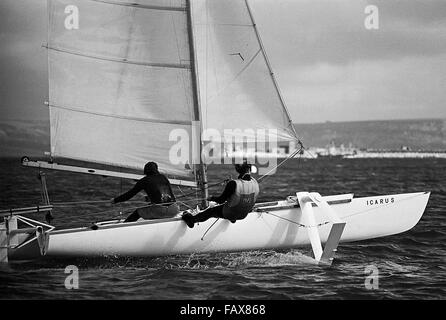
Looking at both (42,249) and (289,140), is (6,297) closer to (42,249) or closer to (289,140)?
(42,249)

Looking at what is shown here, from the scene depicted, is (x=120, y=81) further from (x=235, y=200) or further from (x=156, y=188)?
(x=235, y=200)

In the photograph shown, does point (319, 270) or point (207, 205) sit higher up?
point (207, 205)

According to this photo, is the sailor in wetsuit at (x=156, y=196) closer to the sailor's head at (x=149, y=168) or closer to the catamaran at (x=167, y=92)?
the sailor's head at (x=149, y=168)

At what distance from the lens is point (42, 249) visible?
11.5m

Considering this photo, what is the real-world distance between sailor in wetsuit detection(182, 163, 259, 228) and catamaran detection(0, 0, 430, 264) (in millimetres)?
968

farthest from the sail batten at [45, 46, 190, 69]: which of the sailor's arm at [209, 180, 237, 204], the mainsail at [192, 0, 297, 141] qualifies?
the sailor's arm at [209, 180, 237, 204]

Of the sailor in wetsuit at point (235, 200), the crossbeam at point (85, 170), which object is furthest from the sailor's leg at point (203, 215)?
the crossbeam at point (85, 170)

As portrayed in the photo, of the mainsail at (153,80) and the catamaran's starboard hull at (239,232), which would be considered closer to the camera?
the catamaran's starboard hull at (239,232)

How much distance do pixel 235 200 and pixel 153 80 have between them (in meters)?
3.37

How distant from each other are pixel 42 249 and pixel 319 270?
5003mm

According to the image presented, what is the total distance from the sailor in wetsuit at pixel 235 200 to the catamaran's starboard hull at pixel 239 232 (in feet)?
0.78

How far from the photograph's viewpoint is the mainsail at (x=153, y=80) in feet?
43.2
